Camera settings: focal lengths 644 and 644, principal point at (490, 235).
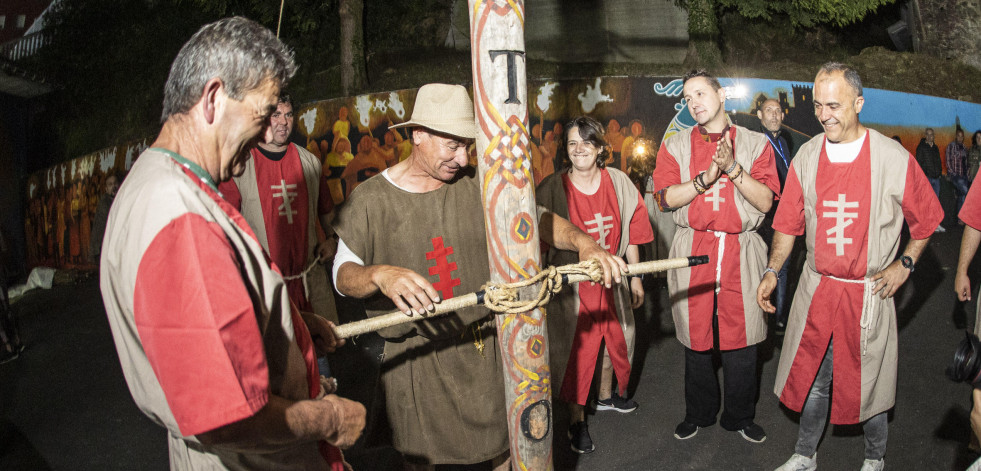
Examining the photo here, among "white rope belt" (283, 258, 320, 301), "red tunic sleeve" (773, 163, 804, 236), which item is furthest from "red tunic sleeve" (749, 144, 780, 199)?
"white rope belt" (283, 258, 320, 301)

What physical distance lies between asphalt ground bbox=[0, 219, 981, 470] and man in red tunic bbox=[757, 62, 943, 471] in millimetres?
564

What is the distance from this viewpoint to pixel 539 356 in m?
2.45

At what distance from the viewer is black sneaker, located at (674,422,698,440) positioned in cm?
431

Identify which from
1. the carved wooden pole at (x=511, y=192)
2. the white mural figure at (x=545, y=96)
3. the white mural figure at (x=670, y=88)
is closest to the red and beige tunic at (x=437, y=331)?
the carved wooden pole at (x=511, y=192)

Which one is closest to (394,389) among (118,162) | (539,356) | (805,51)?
(539,356)

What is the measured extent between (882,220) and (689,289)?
1189mm

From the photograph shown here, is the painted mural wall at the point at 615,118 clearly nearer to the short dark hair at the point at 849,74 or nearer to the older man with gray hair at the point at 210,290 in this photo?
the short dark hair at the point at 849,74

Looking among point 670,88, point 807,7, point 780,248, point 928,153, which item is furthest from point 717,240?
point 807,7

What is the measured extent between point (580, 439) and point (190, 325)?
11.1 feet

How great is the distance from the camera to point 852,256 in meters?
3.36

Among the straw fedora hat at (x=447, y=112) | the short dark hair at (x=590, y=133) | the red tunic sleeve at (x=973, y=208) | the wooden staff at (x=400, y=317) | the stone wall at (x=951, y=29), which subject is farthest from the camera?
the stone wall at (x=951, y=29)

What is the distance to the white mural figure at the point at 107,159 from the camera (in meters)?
12.2

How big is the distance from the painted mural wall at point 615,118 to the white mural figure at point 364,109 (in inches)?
0.6

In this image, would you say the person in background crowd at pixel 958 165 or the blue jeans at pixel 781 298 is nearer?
the blue jeans at pixel 781 298
